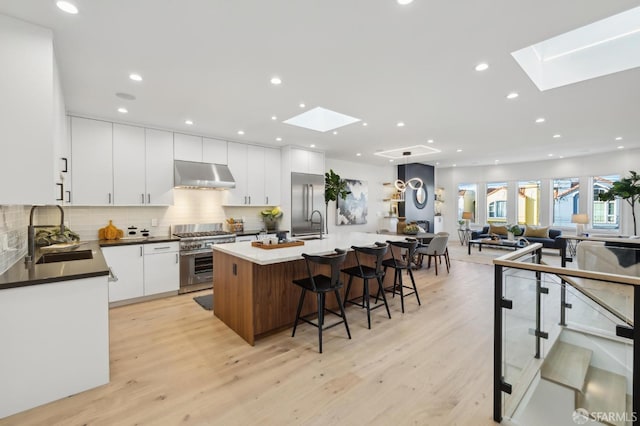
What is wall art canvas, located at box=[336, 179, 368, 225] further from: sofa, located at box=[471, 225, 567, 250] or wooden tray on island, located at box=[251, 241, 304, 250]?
wooden tray on island, located at box=[251, 241, 304, 250]

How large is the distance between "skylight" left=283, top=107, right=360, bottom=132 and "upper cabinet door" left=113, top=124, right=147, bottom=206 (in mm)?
2371

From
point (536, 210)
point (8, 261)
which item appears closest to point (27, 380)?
point (8, 261)

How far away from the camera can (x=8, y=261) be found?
2330 millimetres

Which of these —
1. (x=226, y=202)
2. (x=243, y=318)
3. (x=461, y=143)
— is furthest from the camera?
(x=461, y=143)

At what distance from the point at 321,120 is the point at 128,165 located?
3.07 m

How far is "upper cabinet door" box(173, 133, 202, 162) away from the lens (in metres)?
4.83

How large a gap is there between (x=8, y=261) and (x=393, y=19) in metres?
3.48

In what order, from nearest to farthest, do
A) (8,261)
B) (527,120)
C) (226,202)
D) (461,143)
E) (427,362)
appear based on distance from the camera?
(8,261), (427,362), (527,120), (226,202), (461,143)

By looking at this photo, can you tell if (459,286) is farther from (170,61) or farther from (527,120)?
(170,61)

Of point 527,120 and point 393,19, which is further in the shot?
point 527,120

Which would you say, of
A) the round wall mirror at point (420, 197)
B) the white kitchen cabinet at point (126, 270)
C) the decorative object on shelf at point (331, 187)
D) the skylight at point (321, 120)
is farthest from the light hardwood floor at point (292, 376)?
the round wall mirror at point (420, 197)

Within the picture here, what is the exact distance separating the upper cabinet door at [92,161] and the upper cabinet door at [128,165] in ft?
0.24

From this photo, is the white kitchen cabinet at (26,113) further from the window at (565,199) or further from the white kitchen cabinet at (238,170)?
the window at (565,199)

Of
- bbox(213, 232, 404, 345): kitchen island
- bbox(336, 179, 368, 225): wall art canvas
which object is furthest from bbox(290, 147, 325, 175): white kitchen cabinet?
bbox(213, 232, 404, 345): kitchen island
